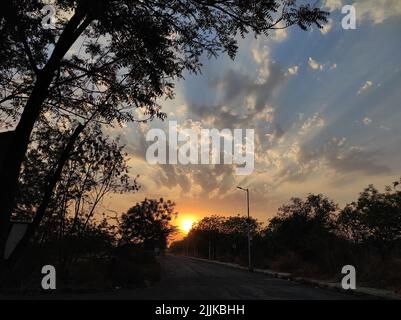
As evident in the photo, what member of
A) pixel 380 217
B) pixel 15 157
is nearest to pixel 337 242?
pixel 380 217

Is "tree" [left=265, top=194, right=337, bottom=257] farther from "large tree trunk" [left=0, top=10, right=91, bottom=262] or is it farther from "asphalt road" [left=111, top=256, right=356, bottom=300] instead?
"large tree trunk" [left=0, top=10, right=91, bottom=262]

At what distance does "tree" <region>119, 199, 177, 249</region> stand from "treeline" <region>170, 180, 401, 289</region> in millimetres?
10979

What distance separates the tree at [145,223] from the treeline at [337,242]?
10979mm

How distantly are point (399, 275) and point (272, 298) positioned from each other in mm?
9941

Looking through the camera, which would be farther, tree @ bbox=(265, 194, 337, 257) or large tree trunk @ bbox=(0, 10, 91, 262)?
tree @ bbox=(265, 194, 337, 257)

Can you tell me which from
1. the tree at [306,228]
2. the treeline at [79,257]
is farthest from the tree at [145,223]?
the tree at [306,228]

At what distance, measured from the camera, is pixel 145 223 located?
38688 millimetres

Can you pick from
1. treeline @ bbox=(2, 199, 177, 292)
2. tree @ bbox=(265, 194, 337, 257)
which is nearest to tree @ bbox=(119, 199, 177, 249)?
treeline @ bbox=(2, 199, 177, 292)

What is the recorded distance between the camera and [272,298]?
56.6 feet

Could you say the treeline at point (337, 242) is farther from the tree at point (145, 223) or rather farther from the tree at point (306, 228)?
the tree at point (145, 223)

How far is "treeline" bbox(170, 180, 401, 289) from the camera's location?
94.6 ft
